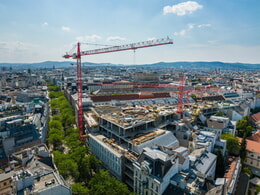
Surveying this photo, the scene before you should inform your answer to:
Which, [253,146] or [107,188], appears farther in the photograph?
[253,146]

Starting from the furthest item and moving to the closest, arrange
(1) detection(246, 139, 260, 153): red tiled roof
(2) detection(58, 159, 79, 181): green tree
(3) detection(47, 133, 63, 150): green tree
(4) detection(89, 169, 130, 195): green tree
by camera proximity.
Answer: (1) detection(246, 139, 260, 153): red tiled roof, (3) detection(47, 133, 63, 150): green tree, (2) detection(58, 159, 79, 181): green tree, (4) detection(89, 169, 130, 195): green tree

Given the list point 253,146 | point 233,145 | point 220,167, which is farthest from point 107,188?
point 253,146

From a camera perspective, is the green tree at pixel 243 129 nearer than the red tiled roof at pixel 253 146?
No

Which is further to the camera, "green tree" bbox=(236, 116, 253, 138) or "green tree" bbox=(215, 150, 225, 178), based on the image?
"green tree" bbox=(236, 116, 253, 138)

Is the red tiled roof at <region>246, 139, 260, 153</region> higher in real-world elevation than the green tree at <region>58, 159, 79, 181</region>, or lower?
lower

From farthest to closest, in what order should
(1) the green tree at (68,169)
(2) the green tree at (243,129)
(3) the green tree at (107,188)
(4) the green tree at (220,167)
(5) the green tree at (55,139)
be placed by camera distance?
(2) the green tree at (243,129) < (5) the green tree at (55,139) < (4) the green tree at (220,167) < (1) the green tree at (68,169) < (3) the green tree at (107,188)

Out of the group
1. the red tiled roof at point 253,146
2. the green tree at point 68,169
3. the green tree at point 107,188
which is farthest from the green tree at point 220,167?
the green tree at point 68,169

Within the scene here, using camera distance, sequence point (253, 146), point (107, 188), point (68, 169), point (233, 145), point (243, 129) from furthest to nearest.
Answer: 1. point (243, 129)
2. point (253, 146)
3. point (233, 145)
4. point (68, 169)
5. point (107, 188)

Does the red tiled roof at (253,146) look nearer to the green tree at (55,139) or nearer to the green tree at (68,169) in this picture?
the green tree at (68,169)

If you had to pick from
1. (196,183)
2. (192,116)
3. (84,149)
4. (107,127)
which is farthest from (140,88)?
(196,183)

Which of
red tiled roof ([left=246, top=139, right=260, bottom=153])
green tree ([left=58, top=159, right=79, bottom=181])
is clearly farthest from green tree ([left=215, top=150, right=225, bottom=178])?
green tree ([left=58, top=159, right=79, bottom=181])

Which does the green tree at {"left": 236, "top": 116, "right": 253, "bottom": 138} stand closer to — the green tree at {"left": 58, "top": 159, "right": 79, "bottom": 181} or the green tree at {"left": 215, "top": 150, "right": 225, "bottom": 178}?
the green tree at {"left": 215, "top": 150, "right": 225, "bottom": 178}

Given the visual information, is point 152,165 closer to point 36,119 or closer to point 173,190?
point 173,190

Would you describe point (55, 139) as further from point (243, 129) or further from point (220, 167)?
point (243, 129)
